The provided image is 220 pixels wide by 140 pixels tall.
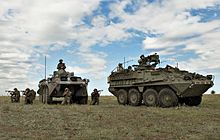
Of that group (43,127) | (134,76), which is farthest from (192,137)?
(134,76)

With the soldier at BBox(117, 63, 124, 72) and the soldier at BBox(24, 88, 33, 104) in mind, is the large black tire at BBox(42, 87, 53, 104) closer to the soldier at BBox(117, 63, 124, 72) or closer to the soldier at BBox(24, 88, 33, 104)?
the soldier at BBox(24, 88, 33, 104)

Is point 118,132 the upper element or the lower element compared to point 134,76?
lower

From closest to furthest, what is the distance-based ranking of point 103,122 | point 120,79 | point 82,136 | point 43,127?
point 82,136 → point 43,127 → point 103,122 → point 120,79

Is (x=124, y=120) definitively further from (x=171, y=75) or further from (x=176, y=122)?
(x=171, y=75)

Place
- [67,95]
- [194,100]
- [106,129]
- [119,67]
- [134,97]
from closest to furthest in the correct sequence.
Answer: [106,129] < [194,100] < [67,95] < [134,97] < [119,67]

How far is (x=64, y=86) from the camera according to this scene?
24906 millimetres

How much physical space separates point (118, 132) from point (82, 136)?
1.10m

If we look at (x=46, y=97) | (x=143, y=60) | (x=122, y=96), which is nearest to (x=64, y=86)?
(x=46, y=97)

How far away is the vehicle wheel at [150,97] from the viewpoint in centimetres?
2247

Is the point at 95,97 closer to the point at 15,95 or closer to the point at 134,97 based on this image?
the point at 134,97

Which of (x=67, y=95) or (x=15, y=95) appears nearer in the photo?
(x=67, y=95)

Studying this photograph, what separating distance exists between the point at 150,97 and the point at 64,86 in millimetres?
5457

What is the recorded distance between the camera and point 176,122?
42.1ft

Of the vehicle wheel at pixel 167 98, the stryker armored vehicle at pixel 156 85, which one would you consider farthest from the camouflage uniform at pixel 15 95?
the vehicle wheel at pixel 167 98
